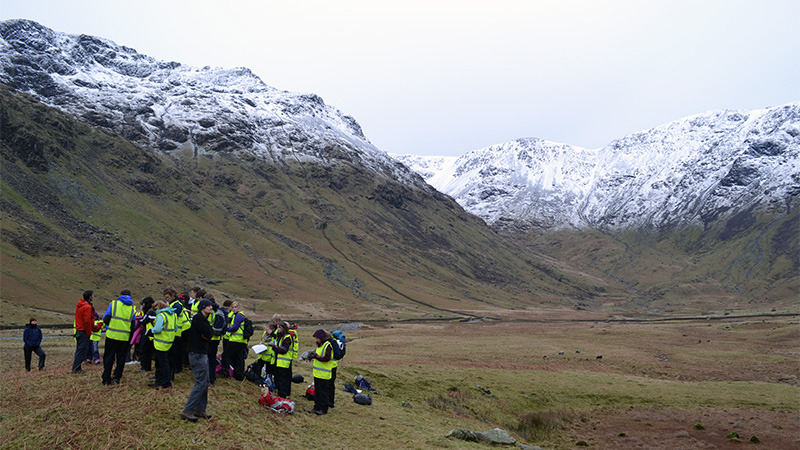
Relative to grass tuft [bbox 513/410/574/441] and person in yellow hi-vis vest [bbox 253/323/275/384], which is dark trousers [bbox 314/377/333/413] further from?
grass tuft [bbox 513/410/574/441]

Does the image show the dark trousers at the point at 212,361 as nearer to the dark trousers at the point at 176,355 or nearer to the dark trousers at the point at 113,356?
the dark trousers at the point at 176,355

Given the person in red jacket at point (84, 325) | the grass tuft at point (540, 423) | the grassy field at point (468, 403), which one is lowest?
the grass tuft at point (540, 423)

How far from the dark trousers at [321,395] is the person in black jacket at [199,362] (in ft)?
14.3

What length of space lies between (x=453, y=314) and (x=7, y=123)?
162 meters

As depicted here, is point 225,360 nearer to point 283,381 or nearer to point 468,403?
point 283,381

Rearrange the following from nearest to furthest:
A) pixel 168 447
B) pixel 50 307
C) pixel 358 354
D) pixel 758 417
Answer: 1. pixel 168 447
2. pixel 758 417
3. pixel 358 354
4. pixel 50 307

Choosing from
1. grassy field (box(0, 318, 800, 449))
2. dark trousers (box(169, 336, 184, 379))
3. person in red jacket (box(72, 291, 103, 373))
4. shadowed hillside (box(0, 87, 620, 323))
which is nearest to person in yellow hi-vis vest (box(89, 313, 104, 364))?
person in red jacket (box(72, 291, 103, 373))

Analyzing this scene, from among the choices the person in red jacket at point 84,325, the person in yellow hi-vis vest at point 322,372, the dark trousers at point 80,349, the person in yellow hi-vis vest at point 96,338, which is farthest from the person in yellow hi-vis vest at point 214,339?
the person in yellow hi-vis vest at point 96,338

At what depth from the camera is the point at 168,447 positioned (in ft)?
37.6

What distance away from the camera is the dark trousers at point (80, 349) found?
17266mm

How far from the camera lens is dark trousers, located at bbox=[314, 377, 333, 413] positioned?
17.0m

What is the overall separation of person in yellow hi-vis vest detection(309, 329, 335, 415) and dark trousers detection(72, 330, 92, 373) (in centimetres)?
922

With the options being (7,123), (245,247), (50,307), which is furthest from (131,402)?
(7,123)

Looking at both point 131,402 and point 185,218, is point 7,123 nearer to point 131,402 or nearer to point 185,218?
point 185,218
